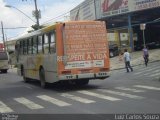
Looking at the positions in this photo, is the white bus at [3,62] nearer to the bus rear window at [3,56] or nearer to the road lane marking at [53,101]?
the bus rear window at [3,56]

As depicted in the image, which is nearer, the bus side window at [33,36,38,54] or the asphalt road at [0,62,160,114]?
the asphalt road at [0,62,160,114]

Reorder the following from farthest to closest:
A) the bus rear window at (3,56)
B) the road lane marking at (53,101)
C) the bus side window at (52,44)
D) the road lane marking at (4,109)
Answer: the bus rear window at (3,56), the bus side window at (52,44), the road lane marking at (53,101), the road lane marking at (4,109)

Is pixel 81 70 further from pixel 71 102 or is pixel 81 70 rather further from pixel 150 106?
pixel 150 106

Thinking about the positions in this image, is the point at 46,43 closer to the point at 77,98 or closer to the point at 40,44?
the point at 40,44


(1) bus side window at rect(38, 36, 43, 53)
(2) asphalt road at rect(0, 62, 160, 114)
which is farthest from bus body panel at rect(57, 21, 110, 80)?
(1) bus side window at rect(38, 36, 43, 53)

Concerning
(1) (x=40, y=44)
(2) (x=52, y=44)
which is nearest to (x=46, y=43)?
(2) (x=52, y=44)

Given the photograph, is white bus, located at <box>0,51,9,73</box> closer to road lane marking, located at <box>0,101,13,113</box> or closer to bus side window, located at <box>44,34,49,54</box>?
bus side window, located at <box>44,34,49,54</box>

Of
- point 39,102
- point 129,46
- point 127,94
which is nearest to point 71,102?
point 39,102

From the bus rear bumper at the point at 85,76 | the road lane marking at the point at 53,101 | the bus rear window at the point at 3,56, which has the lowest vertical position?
the road lane marking at the point at 53,101

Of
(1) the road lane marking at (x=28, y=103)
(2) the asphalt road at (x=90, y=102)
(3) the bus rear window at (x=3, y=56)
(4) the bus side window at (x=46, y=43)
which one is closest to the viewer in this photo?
(2) the asphalt road at (x=90, y=102)

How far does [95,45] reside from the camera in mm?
19891

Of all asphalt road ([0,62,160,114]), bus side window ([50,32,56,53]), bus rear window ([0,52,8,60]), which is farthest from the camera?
bus rear window ([0,52,8,60])

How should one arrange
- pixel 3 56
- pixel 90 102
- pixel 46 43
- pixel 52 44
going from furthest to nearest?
1. pixel 3 56
2. pixel 46 43
3. pixel 52 44
4. pixel 90 102

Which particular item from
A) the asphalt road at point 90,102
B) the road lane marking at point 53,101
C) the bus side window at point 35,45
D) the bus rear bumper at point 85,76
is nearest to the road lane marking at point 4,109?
the asphalt road at point 90,102
